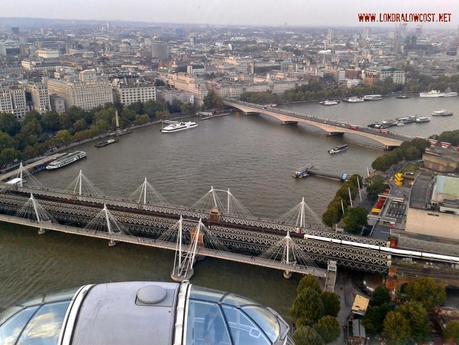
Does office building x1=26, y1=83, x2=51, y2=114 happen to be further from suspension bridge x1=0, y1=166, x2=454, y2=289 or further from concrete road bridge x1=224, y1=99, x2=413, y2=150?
suspension bridge x1=0, y1=166, x2=454, y2=289

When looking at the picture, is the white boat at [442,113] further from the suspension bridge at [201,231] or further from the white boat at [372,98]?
the suspension bridge at [201,231]

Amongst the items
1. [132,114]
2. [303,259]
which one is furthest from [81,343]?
[132,114]

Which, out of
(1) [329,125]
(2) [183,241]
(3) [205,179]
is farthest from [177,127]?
(2) [183,241]

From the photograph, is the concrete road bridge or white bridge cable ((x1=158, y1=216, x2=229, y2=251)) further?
the concrete road bridge

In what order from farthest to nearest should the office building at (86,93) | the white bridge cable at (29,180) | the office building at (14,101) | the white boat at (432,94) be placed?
the white boat at (432,94), the office building at (86,93), the office building at (14,101), the white bridge cable at (29,180)

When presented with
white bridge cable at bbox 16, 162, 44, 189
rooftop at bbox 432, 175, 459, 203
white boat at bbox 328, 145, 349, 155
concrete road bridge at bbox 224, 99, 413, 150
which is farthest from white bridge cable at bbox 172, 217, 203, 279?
concrete road bridge at bbox 224, 99, 413, 150

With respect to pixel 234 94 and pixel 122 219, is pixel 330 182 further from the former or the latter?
pixel 234 94

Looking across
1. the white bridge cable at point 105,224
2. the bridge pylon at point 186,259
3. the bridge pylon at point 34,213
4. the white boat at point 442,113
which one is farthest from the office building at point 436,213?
the white boat at point 442,113
